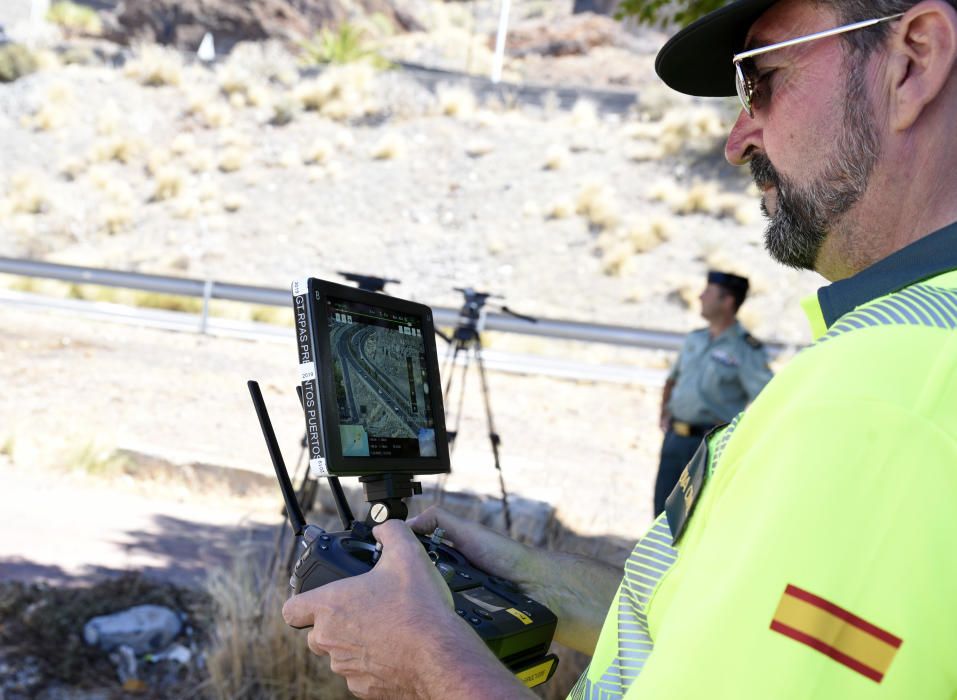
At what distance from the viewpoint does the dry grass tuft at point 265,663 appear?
12.5 feet

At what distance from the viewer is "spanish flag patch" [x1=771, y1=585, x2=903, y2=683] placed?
82cm

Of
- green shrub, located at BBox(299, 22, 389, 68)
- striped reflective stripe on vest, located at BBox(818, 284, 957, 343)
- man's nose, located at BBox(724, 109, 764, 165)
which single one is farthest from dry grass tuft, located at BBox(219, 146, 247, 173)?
striped reflective stripe on vest, located at BBox(818, 284, 957, 343)

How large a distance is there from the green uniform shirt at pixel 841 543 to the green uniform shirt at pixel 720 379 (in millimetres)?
5764

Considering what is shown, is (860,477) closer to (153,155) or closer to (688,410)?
(688,410)

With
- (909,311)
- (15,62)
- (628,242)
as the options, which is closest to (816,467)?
(909,311)

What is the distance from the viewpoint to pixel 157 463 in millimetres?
7363

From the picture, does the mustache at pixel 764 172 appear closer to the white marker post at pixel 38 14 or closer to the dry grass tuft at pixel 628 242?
the dry grass tuft at pixel 628 242

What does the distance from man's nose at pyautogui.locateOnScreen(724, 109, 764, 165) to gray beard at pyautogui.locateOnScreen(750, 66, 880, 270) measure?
0.03 meters

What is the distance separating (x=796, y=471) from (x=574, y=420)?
10611mm

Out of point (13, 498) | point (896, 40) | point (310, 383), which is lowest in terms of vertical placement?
point (13, 498)

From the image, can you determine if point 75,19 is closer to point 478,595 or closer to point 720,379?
point 720,379

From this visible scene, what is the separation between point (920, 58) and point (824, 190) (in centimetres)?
21

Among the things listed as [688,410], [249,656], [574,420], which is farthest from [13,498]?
[574,420]

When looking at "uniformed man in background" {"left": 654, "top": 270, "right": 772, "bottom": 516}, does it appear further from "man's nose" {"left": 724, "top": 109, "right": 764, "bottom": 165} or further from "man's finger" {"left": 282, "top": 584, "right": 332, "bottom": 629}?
"man's finger" {"left": 282, "top": 584, "right": 332, "bottom": 629}
